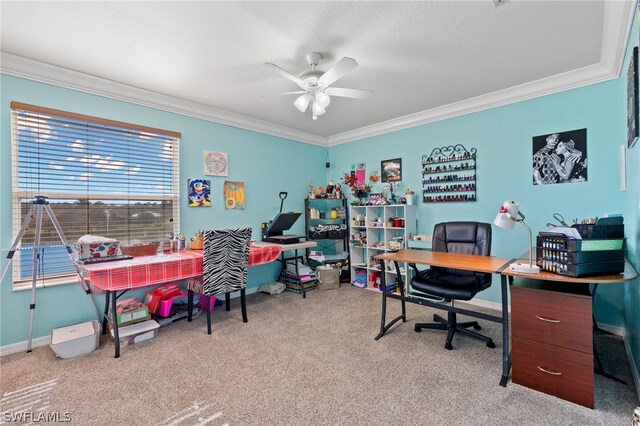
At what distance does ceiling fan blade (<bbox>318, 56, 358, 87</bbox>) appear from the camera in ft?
6.85

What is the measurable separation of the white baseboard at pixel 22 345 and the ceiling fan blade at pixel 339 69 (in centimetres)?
339

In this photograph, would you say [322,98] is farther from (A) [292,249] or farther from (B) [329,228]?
(B) [329,228]

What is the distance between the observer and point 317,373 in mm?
2102

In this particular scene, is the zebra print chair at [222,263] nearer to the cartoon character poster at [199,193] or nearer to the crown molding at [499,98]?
the cartoon character poster at [199,193]

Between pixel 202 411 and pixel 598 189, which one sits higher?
pixel 598 189

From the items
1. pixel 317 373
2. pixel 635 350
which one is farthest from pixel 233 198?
pixel 635 350

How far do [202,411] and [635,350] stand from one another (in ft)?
9.25

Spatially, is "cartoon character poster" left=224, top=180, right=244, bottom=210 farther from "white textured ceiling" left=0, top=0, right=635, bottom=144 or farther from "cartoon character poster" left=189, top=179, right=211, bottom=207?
"white textured ceiling" left=0, top=0, right=635, bottom=144

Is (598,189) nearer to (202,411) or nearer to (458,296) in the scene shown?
(458,296)

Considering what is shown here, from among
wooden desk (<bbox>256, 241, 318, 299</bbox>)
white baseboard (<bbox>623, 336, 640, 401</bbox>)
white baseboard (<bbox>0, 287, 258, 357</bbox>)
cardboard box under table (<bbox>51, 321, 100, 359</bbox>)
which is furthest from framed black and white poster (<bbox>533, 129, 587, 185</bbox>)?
white baseboard (<bbox>0, 287, 258, 357</bbox>)

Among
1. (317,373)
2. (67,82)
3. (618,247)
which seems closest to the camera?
(618,247)

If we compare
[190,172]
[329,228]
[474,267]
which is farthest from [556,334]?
[190,172]

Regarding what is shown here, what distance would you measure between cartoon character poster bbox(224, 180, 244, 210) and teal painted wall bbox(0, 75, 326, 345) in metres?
0.07

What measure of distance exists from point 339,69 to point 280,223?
234cm
